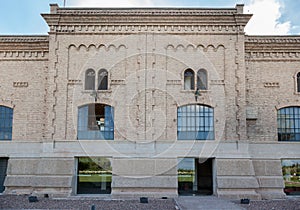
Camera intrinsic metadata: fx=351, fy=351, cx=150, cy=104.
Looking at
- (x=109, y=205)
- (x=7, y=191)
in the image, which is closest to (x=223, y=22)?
(x=109, y=205)

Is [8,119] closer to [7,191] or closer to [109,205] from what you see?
[7,191]

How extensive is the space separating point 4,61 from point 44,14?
350 centimetres

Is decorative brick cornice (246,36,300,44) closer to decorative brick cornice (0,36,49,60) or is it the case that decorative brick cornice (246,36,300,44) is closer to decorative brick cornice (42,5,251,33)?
decorative brick cornice (42,5,251,33)

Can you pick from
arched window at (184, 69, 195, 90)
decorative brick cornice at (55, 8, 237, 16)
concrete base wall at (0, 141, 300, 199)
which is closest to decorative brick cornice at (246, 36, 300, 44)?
decorative brick cornice at (55, 8, 237, 16)

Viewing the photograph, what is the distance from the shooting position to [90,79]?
1861 centimetres

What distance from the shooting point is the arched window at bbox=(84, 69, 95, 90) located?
18.5 m

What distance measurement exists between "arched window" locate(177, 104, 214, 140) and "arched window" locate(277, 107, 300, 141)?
3729 millimetres

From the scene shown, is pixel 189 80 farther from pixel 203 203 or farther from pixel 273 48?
pixel 203 203

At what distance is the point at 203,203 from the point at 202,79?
6565mm

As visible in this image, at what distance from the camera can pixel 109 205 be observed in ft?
48.1

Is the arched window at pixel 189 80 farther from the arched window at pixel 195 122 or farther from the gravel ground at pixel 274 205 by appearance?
the gravel ground at pixel 274 205

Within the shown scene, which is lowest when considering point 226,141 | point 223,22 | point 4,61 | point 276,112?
point 226,141

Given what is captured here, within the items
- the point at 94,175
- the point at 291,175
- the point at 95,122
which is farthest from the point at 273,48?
the point at 94,175

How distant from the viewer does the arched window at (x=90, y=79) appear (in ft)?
60.8
